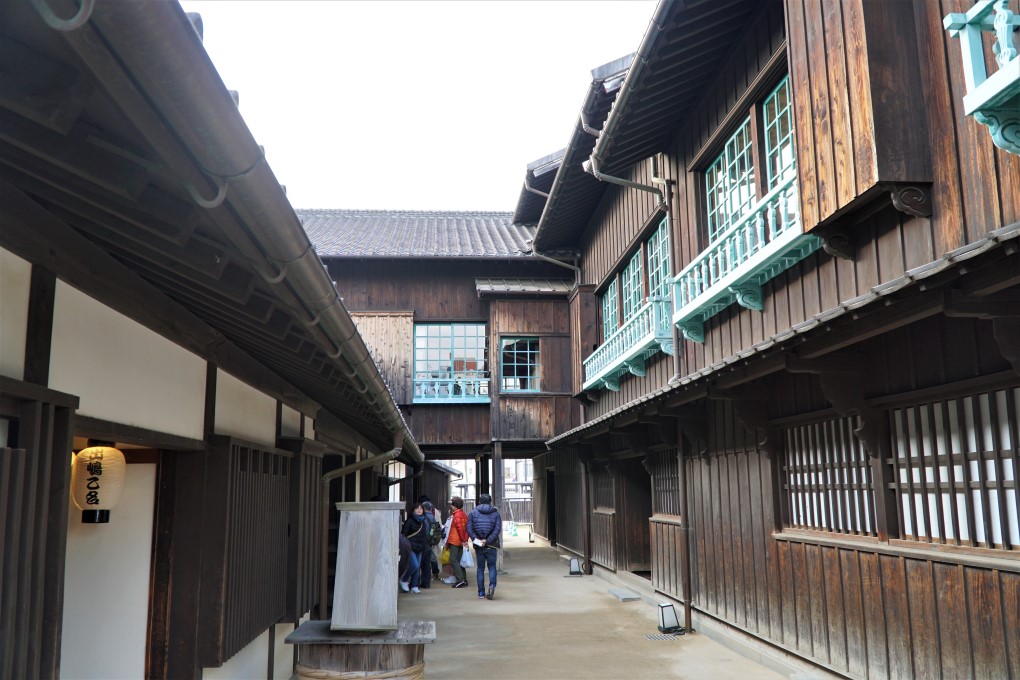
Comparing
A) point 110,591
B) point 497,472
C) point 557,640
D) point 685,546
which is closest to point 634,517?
point 497,472

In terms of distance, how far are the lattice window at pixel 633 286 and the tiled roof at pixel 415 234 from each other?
5674 millimetres

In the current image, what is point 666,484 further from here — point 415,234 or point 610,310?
point 415,234

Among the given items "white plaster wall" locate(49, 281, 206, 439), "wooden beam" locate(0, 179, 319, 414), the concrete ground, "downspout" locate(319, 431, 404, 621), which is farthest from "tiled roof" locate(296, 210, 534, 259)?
"white plaster wall" locate(49, 281, 206, 439)

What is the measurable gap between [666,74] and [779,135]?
197 cm

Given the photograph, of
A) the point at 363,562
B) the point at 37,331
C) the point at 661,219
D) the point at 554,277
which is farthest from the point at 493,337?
the point at 37,331

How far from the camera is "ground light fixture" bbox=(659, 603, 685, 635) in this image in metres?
10.5

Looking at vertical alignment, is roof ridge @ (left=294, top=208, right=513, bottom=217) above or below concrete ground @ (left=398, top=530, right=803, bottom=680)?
above

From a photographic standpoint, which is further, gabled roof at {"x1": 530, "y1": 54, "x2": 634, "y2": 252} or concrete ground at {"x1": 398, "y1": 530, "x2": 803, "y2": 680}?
gabled roof at {"x1": 530, "y1": 54, "x2": 634, "y2": 252}

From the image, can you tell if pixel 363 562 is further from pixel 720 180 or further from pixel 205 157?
pixel 720 180

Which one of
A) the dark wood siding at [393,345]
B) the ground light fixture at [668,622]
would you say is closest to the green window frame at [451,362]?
the dark wood siding at [393,345]

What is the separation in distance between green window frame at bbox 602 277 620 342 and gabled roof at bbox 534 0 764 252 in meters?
3.52

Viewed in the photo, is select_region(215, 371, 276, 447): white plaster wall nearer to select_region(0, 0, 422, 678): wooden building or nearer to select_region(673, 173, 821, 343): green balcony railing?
select_region(0, 0, 422, 678): wooden building

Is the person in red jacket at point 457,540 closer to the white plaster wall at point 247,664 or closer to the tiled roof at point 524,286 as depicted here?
the tiled roof at point 524,286

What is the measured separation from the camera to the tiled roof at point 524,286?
19.8 metres
